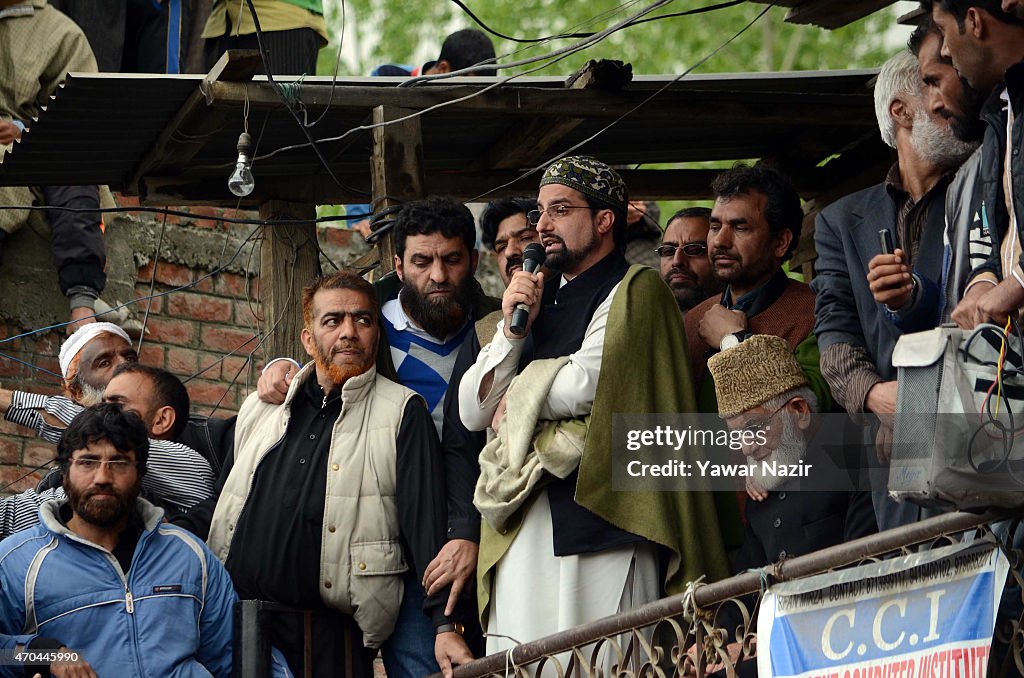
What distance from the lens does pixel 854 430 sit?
14.5ft

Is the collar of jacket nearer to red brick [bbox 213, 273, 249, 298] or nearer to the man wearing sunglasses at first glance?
the man wearing sunglasses

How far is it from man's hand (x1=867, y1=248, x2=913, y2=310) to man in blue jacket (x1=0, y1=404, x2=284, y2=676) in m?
2.42

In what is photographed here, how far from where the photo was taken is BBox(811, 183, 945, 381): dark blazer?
14.1ft

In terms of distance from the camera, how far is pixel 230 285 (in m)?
8.97

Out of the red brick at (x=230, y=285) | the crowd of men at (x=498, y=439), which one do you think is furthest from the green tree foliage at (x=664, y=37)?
the crowd of men at (x=498, y=439)

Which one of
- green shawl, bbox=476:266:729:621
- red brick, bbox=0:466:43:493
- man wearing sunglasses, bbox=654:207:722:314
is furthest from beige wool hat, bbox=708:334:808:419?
red brick, bbox=0:466:43:493

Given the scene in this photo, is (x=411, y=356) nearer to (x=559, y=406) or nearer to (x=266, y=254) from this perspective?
(x=559, y=406)

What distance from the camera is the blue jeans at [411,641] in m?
5.08

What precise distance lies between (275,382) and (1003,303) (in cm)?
306

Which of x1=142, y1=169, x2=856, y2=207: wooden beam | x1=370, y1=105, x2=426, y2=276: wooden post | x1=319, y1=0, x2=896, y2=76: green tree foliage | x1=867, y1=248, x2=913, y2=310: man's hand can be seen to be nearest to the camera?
x1=867, y1=248, x2=913, y2=310: man's hand

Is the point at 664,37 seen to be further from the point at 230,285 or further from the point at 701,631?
the point at 701,631

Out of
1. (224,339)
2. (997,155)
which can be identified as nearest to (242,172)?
(224,339)

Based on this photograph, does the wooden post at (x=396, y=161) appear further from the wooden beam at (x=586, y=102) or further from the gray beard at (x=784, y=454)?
the gray beard at (x=784, y=454)

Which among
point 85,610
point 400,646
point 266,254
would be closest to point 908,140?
point 400,646
